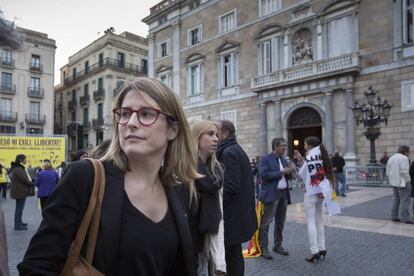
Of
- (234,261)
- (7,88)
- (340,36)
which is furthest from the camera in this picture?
(7,88)

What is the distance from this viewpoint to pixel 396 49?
16.9m

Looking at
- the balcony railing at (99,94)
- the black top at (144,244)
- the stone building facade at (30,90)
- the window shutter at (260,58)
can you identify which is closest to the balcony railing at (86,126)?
the balcony railing at (99,94)

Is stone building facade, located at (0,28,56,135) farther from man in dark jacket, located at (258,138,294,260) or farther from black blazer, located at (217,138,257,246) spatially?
black blazer, located at (217,138,257,246)

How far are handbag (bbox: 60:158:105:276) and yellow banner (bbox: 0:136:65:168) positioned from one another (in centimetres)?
2024

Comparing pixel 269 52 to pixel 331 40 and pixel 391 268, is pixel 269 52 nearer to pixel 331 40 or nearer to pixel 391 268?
pixel 331 40

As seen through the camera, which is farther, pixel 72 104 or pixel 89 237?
pixel 72 104

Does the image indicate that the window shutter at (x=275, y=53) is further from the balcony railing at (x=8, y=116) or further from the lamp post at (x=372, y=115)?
the balcony railing at (x=8, y=116)

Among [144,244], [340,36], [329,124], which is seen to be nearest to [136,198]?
[144,244]

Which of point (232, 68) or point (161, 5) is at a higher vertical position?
point (161, 5)

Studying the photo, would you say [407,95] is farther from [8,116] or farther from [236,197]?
[8,116]

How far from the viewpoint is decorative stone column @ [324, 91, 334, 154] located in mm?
18628

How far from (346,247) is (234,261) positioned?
10.1ft

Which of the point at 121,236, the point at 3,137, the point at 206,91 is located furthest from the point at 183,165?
the point at 206,91

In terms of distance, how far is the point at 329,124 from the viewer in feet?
61.3
